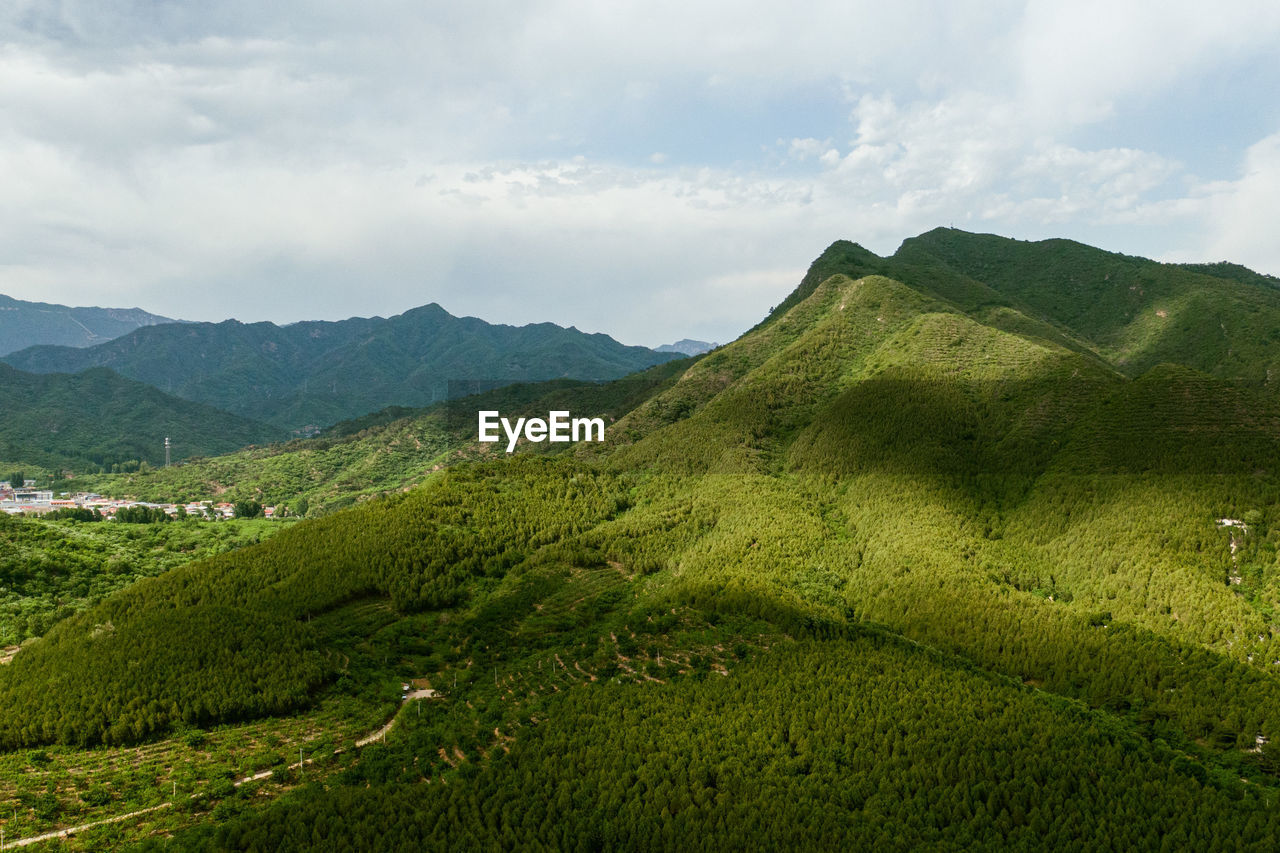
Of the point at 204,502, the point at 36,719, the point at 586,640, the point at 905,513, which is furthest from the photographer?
the point at 204,502

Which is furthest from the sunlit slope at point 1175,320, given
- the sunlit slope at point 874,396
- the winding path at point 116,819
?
the winding path at point 116,819

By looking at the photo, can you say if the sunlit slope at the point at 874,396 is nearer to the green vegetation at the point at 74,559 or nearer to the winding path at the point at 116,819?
the winding path at the point at 116,819

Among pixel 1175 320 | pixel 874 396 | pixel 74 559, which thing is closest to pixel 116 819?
pixel 74 559

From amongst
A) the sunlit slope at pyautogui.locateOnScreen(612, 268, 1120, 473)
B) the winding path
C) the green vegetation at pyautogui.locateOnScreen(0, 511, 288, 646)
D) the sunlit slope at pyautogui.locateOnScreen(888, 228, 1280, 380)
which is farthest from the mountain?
the sunlit slope at pyautogui.locateOnScreen(888, 228, 1280, 380)

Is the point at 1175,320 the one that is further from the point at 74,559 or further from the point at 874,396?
the point at 74,559

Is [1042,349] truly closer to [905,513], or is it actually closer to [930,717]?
[905,513]

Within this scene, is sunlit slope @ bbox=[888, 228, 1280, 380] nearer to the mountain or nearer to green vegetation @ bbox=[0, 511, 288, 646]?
the mountain

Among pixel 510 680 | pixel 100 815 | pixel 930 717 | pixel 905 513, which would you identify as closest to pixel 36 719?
pixel 100 815

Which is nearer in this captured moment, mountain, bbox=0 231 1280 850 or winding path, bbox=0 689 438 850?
winding path, bbox=0 689 438 850
